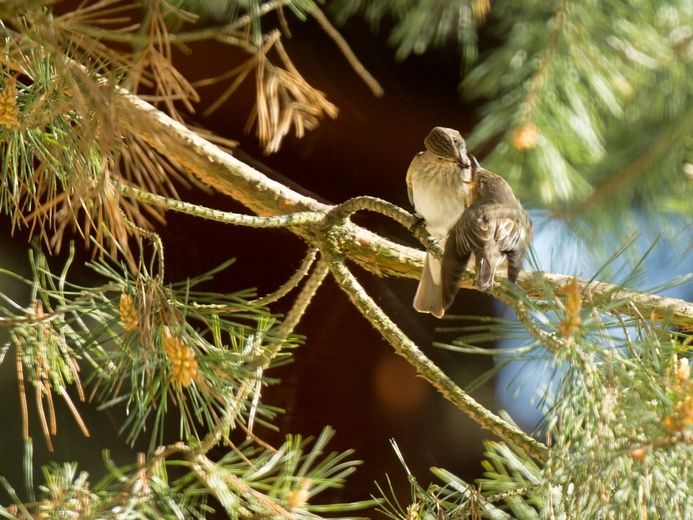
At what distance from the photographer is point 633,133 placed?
1.09 m

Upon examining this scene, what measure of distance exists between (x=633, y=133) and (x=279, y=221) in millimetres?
520

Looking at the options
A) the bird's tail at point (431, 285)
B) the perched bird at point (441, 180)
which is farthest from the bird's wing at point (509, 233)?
the perched bird at point (441, 180)

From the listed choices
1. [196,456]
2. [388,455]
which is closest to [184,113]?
[388,455]

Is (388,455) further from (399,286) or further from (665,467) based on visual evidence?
(665,467)

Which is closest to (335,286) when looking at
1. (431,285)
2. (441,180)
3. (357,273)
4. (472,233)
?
(357,273)

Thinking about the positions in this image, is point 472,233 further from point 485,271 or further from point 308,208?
point 308,208

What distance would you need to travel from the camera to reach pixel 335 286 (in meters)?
2.04

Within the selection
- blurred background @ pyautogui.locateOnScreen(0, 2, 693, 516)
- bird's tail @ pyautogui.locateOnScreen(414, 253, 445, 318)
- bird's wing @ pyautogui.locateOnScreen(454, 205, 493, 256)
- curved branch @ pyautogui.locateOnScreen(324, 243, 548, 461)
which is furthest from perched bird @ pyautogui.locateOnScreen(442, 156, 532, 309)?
blurred background @ pyautogui.locateOnScreen(0, 2, 693, 516)

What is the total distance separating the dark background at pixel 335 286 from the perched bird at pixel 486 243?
26.5 inches

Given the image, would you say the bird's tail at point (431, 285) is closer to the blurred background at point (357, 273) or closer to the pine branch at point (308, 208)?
the pine branch at point (308, 208)

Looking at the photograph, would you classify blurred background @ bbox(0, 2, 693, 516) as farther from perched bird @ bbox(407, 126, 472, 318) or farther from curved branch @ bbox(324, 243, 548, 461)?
curved branch @ bbox(324, 243, 548, 461)

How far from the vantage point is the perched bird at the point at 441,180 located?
5.81 ft

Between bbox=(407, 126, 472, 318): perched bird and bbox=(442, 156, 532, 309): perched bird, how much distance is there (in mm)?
451

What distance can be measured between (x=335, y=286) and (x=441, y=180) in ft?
1.31
